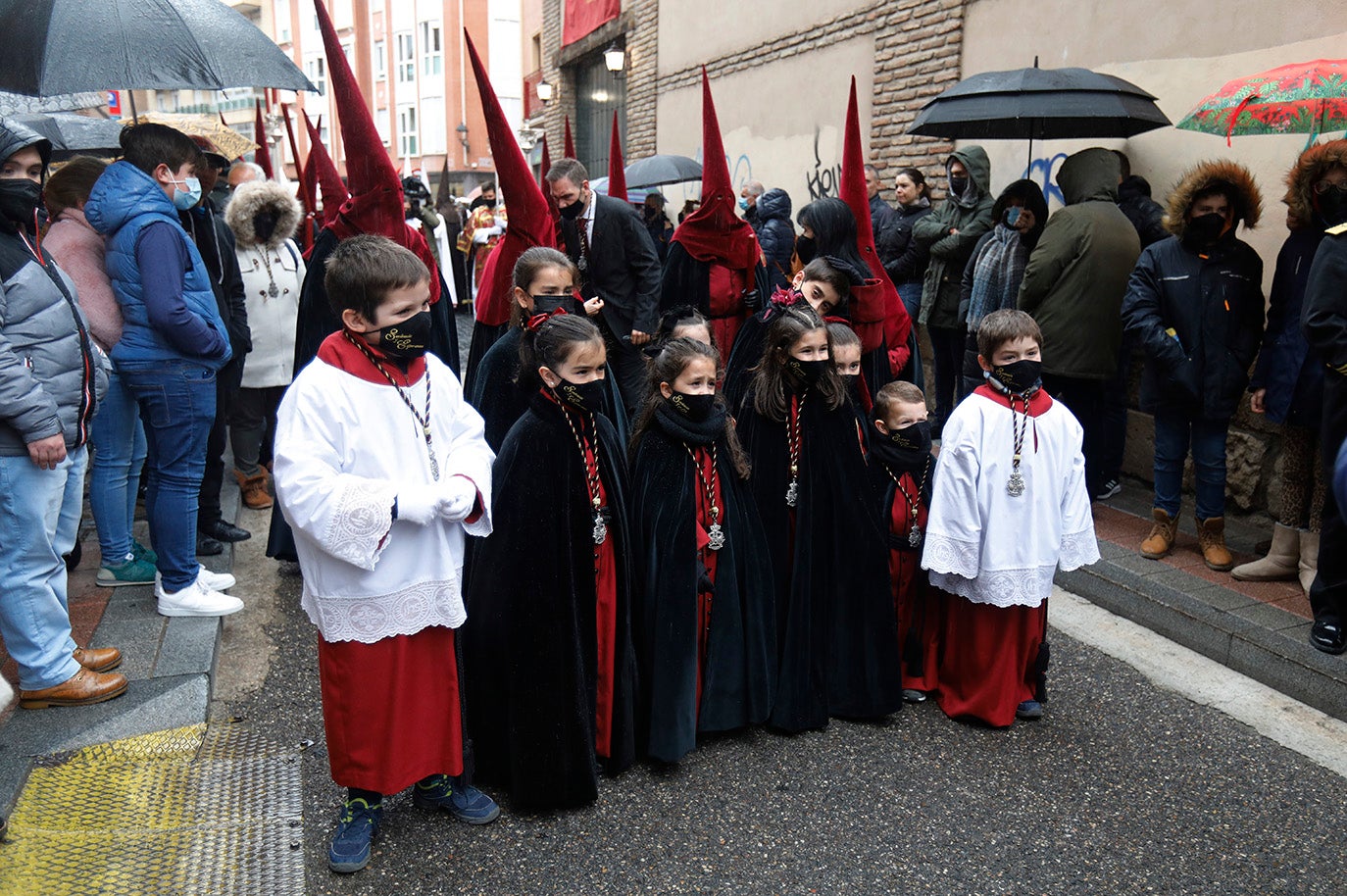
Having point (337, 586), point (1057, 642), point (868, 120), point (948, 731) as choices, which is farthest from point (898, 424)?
point (868, 120)

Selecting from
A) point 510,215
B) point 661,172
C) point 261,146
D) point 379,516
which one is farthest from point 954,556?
point 661,172

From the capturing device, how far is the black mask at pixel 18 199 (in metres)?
3.65

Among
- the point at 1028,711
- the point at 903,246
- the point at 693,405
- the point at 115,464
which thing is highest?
the point at 903,246

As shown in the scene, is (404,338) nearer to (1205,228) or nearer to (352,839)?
(352,839)

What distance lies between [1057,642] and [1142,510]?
2045mm

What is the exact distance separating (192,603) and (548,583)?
2265mm

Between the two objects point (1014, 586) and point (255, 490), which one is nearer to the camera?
point (1014, 586)

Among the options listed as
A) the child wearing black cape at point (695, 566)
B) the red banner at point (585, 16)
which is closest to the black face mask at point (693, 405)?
the child wearing black cape at point (695, 566)

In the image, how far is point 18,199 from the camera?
3.67 meters

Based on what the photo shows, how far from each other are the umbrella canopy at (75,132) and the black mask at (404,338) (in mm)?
5501

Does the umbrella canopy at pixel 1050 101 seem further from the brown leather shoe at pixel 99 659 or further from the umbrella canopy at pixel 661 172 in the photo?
the umbrella canopy at pixel 661 172

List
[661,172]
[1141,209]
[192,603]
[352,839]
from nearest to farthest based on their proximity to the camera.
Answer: [352,839], [192,603], [1141,209], [661,172]

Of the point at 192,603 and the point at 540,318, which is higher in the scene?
the point at 540,318

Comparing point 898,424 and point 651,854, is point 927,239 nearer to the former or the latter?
point 898,424
